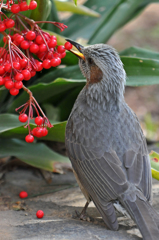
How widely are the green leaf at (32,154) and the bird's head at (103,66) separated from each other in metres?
1.06

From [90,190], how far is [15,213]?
2.76 ft

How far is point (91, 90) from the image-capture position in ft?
10.8

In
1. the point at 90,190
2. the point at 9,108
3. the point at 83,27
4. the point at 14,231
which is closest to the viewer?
the point at 14,231

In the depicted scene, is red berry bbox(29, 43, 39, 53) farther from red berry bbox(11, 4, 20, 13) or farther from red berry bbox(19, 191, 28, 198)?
red berry bbox(19, 191, 28, 198)

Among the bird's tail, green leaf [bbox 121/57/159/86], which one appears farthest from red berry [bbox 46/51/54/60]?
the bird's tail

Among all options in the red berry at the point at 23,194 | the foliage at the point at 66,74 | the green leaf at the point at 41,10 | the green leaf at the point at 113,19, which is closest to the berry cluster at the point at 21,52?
the green leaf at the point at 41,10

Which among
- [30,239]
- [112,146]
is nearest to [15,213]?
[30,239]

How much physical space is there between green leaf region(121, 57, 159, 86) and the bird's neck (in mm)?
459

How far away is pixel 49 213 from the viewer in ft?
10.8

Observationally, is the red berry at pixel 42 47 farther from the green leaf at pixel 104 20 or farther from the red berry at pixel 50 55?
the green leaf at pixel 104 20

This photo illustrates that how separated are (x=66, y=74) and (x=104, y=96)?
3.09ft

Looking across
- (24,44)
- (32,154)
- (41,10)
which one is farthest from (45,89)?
(24,44)

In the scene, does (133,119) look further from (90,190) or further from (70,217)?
(70,217)

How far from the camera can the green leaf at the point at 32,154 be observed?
12.0 ft
